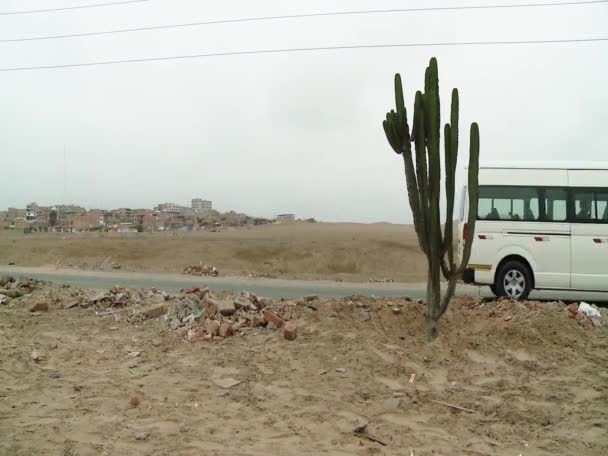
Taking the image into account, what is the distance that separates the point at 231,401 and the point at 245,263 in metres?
18.8

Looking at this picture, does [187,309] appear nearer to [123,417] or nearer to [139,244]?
[123,417]

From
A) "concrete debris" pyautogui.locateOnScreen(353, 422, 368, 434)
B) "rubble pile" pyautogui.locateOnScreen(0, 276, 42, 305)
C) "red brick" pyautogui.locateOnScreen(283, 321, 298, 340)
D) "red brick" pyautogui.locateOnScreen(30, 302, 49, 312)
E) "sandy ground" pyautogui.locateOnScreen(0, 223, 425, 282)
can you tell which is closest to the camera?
"concrete debris" pyautogui.locateOnScreen(353, 422, 368, 434)

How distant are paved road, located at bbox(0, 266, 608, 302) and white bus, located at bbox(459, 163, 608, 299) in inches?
49.8

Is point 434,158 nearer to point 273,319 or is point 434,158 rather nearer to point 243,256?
point 273,319

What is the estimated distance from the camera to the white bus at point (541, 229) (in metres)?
10.3

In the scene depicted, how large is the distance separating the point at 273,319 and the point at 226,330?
649mm

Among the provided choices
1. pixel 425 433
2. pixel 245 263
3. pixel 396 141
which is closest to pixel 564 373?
pixel 425 433

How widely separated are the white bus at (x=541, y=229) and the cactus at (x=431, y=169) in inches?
170

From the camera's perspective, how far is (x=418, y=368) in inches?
215

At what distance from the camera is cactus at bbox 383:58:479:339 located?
243 inches

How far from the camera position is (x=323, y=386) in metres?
5.12

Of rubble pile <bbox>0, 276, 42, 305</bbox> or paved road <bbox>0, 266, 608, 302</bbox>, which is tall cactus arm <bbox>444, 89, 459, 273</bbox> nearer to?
paved road <bbox>0, 266, 608, 302</bbox>

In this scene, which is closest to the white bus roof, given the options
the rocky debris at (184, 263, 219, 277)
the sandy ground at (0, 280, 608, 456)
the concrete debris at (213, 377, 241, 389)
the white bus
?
the white bus

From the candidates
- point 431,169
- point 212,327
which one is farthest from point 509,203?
point 212,327
